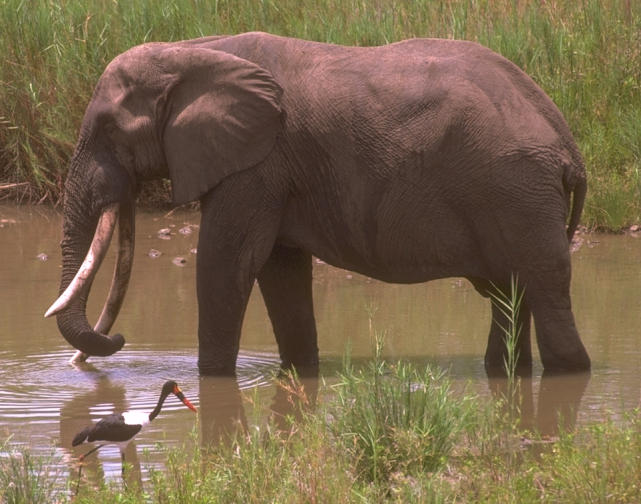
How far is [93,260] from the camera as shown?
820cm

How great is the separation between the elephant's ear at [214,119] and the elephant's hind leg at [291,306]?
70 centimetres

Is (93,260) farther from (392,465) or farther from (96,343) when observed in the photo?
(392,465)

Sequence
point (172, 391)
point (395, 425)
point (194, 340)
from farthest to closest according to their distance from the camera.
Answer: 1. point (194, 340)
2. point (172, 391)
3. point (395, 425)

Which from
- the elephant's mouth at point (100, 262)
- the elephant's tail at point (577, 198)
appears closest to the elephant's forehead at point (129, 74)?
the elephant's mouth at point (100, 262)

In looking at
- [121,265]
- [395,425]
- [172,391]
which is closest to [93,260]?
[121,265]

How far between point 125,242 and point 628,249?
462cm

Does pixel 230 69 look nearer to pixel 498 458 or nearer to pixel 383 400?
pixel 383 400

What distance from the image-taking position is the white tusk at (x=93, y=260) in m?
8.13

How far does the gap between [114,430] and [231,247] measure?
1.87m

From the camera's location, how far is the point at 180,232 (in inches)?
503

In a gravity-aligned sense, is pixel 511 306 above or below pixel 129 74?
below

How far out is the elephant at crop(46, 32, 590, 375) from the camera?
26.2ft

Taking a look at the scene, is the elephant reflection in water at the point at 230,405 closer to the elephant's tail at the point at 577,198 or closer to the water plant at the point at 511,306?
the water plant at the point at 511,306

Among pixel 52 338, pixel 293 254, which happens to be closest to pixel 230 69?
pixel 293 254
